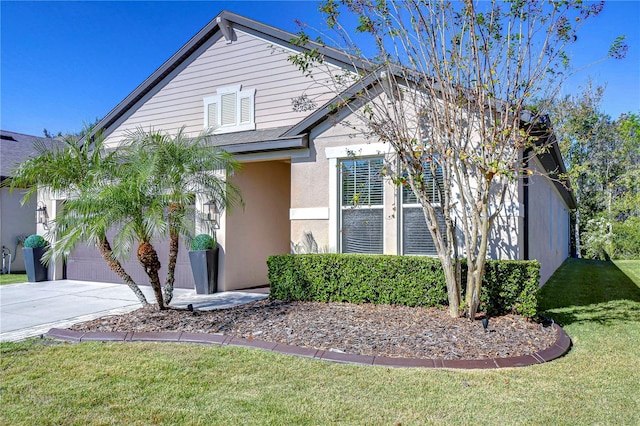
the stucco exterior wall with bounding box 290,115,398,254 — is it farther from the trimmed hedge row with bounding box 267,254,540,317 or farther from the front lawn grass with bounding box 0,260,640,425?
the front lawn grass with bounding box 0,260,640,425

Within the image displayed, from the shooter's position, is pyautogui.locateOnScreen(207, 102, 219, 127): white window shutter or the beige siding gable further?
pyautogui.locateOnScreen(207, 102, 219, 127): white window shutter

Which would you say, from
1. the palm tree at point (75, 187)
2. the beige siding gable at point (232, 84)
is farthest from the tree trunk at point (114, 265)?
the beige siding gable at point (232, 84)

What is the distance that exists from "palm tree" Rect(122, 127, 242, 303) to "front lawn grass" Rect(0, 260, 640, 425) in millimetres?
2009

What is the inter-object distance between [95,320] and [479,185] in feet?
21.5

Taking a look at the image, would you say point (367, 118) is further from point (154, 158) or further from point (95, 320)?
point (95, 320)

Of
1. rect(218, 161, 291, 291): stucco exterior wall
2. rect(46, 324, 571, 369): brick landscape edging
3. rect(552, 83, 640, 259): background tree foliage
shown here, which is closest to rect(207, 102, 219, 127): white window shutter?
rect(218, 161, 291, 291): stucco exterior wall

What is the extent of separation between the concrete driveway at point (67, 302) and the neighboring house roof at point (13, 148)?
605 centimetres

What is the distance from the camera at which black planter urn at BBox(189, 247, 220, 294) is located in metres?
9.93

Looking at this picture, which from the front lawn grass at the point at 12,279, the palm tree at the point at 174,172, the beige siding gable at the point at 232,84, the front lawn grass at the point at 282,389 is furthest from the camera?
the front lawn grass at the point at 12,279

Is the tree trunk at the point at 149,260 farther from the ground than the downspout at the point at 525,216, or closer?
closer

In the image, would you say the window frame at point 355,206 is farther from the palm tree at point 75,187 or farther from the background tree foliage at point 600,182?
the background tree foliage at point 600,182

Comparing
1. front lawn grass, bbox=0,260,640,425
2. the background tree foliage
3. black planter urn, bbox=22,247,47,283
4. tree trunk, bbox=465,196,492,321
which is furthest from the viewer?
the background tree foliage

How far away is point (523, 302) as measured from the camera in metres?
6.61

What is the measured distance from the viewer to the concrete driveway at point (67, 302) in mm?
7101
